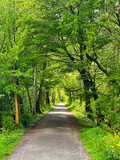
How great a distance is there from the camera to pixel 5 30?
42.6ft

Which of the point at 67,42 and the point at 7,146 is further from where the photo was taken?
the point at 67,42

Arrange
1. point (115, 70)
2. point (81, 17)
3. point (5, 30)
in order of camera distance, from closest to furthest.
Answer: point (115, 70), point (81, 17), point (5, 30)

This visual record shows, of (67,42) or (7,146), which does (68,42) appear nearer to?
(67,42)

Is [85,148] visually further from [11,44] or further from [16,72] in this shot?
[11,44]

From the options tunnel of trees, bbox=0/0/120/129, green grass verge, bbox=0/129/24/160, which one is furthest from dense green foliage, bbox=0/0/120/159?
green grass verge, bbox=0/129/24/160

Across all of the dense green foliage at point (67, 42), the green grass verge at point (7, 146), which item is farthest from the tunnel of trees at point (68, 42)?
the green grass verge at point (7, 146)

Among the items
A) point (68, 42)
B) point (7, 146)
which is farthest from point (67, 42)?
point (7, 146)

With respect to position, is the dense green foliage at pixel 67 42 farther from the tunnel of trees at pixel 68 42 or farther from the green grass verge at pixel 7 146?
the green grass verge at pixel 7 146

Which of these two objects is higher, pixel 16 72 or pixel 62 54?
pixel 62 54

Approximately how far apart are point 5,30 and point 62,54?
5.83 m

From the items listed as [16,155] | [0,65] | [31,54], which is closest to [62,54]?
[31,54]

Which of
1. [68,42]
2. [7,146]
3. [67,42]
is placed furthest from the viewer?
[67,42]

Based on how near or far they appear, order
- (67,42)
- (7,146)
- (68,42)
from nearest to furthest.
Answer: (7,146), (68,42), (67,42)

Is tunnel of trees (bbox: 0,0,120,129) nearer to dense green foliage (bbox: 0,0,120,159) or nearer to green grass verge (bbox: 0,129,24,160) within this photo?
dense green foliage (bbox: 0,0,120,159)
